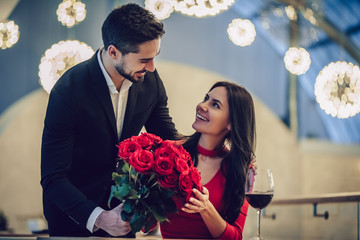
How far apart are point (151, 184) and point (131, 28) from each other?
0.84 metres

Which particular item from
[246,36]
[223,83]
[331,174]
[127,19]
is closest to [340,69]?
[246,36]

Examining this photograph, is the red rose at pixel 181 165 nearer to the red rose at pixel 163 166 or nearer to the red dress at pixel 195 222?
the red rose at pixel 163 166

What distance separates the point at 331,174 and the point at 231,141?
9.37 m

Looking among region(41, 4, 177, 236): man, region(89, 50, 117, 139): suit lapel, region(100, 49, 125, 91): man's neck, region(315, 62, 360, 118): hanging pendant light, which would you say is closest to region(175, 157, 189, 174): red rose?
region(41, 4, 177, 236): man

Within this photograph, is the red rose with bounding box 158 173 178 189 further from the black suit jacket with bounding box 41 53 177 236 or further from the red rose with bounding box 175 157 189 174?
the black suit jacket with bounding box 41 53 177 236

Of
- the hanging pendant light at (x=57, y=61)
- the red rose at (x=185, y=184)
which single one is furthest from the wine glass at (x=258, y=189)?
→ the hanging pendant light at (x=57, y=61)

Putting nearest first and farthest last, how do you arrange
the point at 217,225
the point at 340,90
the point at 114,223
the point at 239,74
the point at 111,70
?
the point at 114,223 → the point at 217,225 → the point at 111,70 → the point at 340,90 → the point at 239,74

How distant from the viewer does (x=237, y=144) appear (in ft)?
8.59

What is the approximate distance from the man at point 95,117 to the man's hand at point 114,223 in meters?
0.14

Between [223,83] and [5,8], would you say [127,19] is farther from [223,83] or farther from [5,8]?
[5,8]

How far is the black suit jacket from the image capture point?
7.44 feet

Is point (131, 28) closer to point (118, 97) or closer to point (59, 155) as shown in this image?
point (118, 97)

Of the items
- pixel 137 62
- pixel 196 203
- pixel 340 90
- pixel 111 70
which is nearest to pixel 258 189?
pixel 196 203

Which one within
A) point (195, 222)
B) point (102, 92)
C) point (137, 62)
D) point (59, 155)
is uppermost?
point (137, 62)
